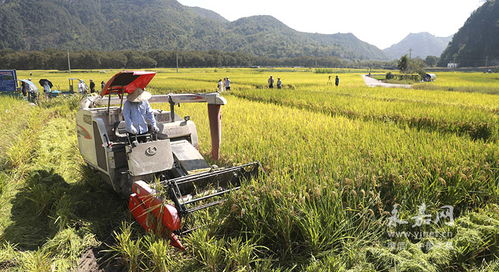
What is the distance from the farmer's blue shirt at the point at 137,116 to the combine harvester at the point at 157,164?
0.13 m

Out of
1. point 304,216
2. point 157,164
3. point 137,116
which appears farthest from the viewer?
point 137,116

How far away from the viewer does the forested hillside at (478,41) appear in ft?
295

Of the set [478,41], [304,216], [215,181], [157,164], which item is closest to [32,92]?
[157,164]

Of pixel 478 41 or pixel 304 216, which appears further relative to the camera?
pixel 478 41

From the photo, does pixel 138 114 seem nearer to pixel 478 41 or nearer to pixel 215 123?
Result: pixel 215 123

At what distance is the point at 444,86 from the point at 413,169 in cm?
2251

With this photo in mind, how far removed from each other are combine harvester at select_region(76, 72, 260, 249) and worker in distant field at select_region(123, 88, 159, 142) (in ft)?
0.32

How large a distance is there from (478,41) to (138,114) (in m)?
118

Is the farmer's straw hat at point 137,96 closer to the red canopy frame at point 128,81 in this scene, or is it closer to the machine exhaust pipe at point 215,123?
the red canopy frame at point 128,81

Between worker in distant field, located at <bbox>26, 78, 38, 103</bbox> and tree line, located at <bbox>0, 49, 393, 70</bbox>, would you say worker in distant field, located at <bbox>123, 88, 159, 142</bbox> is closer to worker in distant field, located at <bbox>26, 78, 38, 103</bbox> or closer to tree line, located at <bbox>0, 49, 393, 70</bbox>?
worker in distant field, located at <bbox>26, 78, 38, 103</bbox>

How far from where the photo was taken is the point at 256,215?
3.12 metres

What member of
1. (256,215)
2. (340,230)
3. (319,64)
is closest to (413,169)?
(340,230)

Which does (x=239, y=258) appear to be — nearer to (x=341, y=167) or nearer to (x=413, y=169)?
(x=341, y=167)

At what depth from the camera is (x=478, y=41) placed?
93.8m
